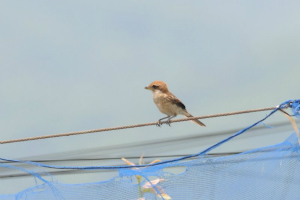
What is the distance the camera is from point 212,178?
3.82 m

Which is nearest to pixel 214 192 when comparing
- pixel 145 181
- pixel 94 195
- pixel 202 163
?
pixel 202 163

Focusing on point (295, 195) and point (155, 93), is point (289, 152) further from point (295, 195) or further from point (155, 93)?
point (155, 93)

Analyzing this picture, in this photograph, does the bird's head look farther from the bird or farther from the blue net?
the blue net

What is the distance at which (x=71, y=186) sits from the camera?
13.0 feet

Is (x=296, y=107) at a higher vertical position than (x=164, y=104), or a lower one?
lower

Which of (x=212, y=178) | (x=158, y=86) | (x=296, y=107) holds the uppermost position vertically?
(x=158, y=86)

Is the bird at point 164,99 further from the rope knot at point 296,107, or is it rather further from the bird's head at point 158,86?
the rope knot at point 296,107

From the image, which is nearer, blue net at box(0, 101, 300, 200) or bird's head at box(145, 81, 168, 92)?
blue net at box(0, 101, 300, 200)

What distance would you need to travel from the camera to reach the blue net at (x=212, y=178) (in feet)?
12.3

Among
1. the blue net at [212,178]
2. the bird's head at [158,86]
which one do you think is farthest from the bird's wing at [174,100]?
the blue net at [212,178]

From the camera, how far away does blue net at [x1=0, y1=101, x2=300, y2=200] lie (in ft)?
12.3

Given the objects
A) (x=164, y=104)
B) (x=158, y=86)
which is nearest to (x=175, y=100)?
(x=164, y=104)

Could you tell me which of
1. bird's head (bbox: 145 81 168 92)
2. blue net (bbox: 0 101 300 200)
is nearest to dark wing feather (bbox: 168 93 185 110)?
bird's head (bbox: 145 81 168 92)

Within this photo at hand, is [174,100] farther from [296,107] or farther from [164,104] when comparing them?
[296,107]
